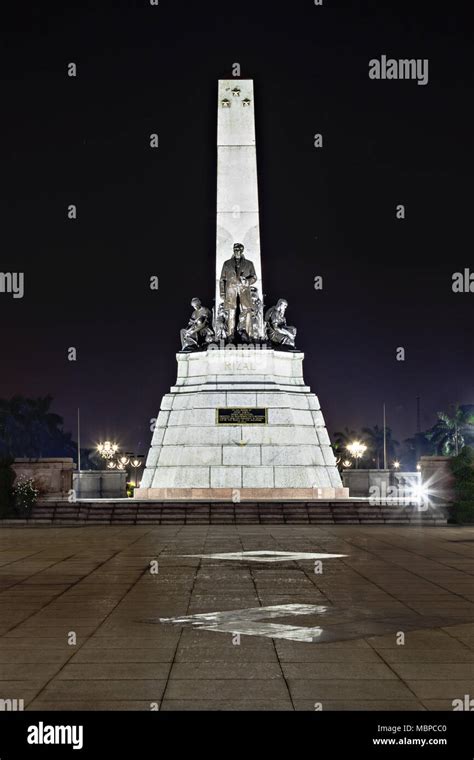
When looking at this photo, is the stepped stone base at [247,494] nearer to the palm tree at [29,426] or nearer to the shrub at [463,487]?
the shrub at [463,487]

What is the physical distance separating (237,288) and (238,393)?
12.2 feet

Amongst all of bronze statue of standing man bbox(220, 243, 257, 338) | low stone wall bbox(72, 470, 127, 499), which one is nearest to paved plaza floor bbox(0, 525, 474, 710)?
bronze statue of standing man bbox(220, 243, 257, 338)

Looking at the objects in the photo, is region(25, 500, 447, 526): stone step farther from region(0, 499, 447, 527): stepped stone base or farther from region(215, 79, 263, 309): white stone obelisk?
region(215, 79, 263, 309): white stone obelisk

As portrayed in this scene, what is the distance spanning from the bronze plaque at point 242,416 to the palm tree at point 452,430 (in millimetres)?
50292

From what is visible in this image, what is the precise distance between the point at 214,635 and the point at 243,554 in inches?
336

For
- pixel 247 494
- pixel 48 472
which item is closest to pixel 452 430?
pixel 48 472

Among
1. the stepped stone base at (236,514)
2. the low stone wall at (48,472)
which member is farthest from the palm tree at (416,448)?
the stepped stone base at (236,514)

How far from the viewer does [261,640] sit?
32.1 ft

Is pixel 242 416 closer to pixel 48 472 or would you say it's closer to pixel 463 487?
pixel 463 487

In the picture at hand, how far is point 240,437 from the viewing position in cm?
3334

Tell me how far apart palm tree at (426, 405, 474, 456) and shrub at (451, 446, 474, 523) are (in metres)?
52.6

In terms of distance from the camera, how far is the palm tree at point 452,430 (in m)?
85.6
